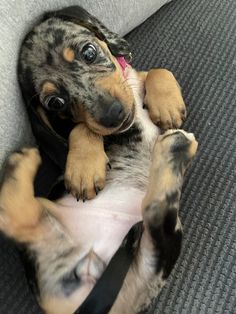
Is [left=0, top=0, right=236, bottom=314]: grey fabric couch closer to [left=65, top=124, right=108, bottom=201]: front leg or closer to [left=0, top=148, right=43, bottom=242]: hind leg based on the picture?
[left=0, top=148, right=43, bottom=242]: hind leg

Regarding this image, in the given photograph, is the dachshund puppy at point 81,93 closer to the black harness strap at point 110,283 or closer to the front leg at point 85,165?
the front leg at point 85,165

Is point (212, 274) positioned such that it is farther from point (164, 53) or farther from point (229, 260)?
Answer: point (164, 53)

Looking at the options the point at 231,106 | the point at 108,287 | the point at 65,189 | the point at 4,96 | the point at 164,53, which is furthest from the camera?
the point at 164,53

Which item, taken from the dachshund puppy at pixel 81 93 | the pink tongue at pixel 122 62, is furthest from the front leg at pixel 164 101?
the pink tongue at pixel 122 62

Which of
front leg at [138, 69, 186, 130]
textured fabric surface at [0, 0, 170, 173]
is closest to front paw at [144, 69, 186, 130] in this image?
front leg at [138, 69, 186, 130]

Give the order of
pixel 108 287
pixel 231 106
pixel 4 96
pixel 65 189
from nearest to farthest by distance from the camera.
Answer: pixel 108 287, pixel 4 96, pixel 65 189, pixel 231 106

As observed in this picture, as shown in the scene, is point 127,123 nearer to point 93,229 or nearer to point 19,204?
point 93,229

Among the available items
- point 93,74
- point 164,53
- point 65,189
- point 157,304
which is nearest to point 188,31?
point 164,53
